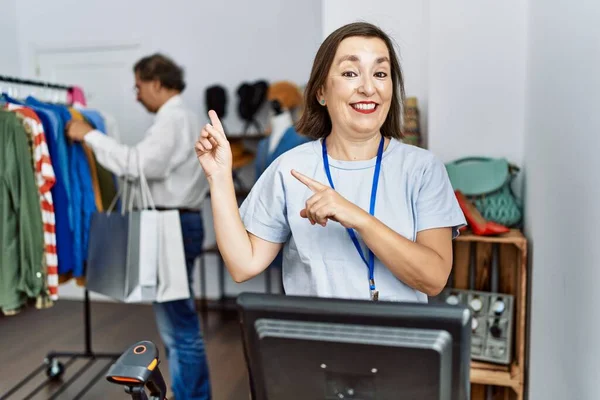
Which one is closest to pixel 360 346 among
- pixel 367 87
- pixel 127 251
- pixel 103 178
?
pixel 367 87

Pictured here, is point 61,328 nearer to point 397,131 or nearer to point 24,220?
point 24,220

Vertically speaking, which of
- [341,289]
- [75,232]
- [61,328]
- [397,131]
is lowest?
[61,328]

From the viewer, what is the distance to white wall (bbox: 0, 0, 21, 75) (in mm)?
4238

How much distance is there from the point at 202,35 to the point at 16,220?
7.66 ft

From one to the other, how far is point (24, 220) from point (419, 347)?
6.52ft

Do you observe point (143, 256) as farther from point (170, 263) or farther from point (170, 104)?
point (170, 104)

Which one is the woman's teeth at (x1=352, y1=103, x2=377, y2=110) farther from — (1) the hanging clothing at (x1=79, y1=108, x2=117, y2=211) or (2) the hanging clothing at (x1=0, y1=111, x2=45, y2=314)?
(1) the hanging clothing at (x1=79, y1=108, x2=117, y2=211)

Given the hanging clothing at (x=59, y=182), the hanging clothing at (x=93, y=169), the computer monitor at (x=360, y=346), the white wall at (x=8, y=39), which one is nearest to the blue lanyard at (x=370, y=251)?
the computer monitor at (x=360, y=346)

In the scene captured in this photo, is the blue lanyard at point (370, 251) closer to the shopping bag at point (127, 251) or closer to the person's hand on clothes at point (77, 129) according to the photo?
the shopping bag at point (127, 251)

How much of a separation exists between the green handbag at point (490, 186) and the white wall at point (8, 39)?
369 centimetres

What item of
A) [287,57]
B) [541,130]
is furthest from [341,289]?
[287,57]

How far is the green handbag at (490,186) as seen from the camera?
6.75ft

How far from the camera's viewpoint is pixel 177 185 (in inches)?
95.1

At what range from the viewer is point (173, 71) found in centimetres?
247
